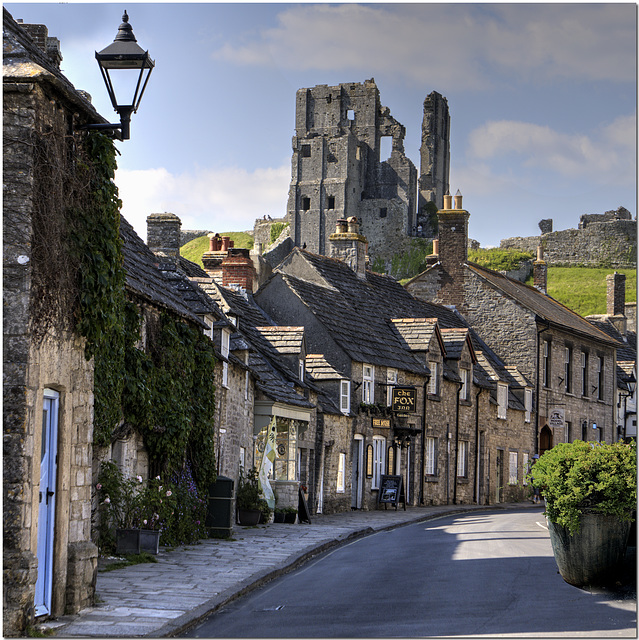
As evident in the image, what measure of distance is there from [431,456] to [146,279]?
2082 cm

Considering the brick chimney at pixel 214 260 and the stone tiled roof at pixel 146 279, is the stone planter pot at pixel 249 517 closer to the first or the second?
the stone tiled roof at pixel 146 279

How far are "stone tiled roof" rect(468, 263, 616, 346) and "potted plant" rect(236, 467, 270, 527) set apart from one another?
22.4 meters

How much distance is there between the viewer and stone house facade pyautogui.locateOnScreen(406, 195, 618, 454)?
4311cm

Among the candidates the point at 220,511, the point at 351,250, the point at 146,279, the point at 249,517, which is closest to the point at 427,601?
the point at 146,279

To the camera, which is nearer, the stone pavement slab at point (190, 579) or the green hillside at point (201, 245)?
the stone pavement slab at point (190, 579)

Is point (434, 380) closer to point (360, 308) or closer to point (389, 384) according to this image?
point (389, 384)

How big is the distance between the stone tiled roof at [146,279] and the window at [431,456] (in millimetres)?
17728

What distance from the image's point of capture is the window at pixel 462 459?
37.8 m

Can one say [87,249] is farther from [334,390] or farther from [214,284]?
[334,390]

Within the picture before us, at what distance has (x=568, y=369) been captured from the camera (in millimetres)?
46250

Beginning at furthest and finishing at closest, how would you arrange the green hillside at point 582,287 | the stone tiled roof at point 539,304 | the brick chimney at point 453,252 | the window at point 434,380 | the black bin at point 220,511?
the green hillside at point 582,287 < the brick chimney at point 453,252 < the stone tiled roof at point 539,304 < the window at point 434,380 < the black bin at point 220,511

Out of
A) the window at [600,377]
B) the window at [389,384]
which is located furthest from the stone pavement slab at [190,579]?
the window at [600,377]

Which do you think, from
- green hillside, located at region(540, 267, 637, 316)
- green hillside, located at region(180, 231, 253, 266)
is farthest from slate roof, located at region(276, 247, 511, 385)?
green hillside, located at region(180, 231, 253, 266)

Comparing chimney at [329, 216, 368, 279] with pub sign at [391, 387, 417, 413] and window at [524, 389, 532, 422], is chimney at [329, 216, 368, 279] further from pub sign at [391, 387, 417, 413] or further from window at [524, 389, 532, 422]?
window at [524, 389, 532, 422]
